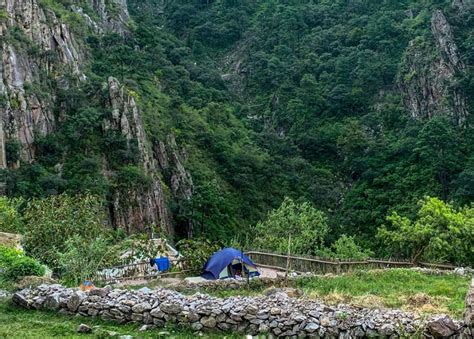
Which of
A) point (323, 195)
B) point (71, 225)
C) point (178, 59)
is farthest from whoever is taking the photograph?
point (178, 59)

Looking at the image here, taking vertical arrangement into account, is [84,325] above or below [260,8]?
below

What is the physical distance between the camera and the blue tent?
17.7 metres

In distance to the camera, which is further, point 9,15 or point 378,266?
point 9,15

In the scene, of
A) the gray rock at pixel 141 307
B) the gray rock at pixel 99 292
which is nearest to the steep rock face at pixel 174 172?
the gray rock at pixel 99 292

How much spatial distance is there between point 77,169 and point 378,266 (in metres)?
26.3

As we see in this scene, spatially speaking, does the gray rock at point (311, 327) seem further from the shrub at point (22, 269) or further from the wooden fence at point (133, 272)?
the wooden fence at point (133, 272)

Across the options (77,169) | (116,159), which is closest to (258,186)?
(116,159)

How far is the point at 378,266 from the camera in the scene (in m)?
19.5

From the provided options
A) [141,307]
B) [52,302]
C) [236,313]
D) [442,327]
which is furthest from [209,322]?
[442,327]

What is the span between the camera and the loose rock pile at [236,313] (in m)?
7.98

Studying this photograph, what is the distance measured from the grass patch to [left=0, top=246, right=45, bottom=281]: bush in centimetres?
639

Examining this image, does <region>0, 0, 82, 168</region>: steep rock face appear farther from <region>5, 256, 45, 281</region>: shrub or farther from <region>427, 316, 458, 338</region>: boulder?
<region>427, 316, 458, 338</region>: boulder

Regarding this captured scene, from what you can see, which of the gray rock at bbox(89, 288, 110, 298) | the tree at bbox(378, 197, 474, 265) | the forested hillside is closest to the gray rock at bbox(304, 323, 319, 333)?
the gray rock at bbox(89, 288, 110, 298)

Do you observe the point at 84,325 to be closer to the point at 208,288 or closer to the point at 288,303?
the point at 288,303
